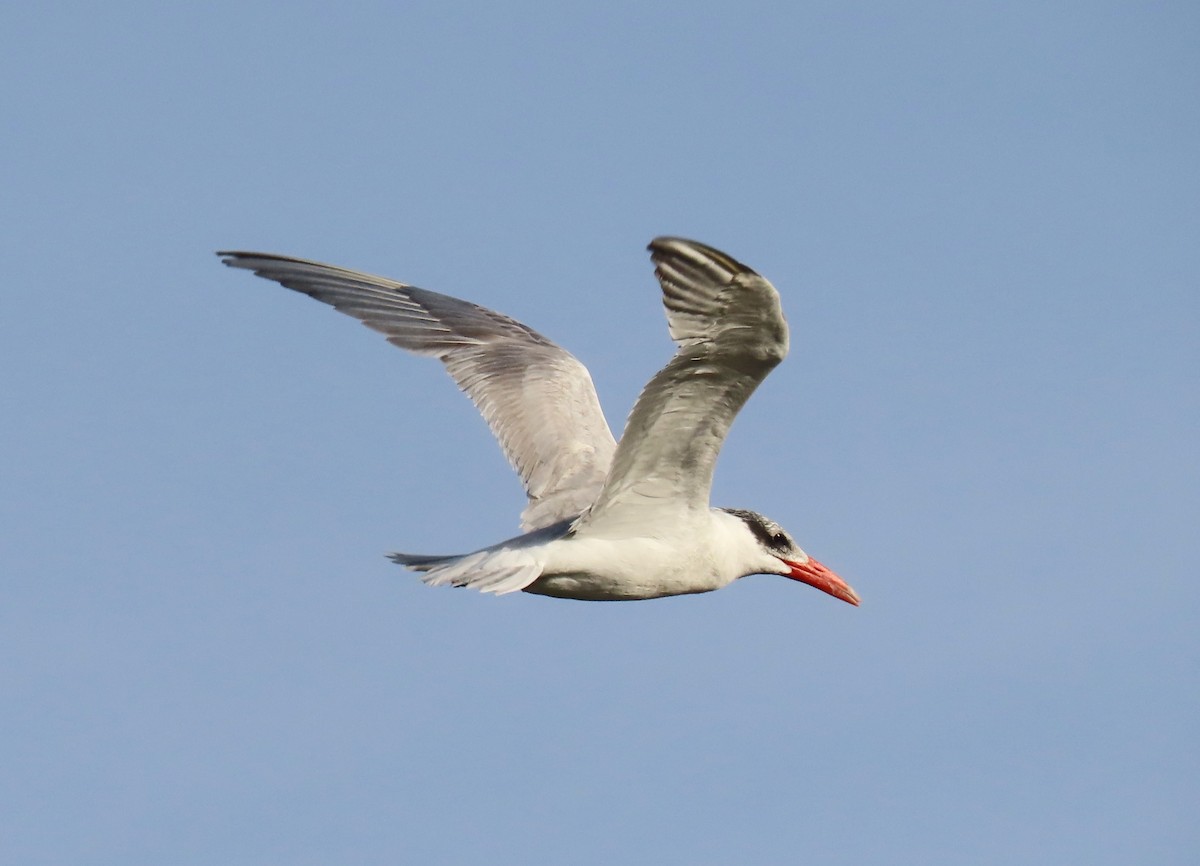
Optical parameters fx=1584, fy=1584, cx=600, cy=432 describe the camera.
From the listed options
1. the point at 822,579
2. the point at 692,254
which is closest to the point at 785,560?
the point at 822,579

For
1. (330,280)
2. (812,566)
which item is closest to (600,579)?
(812,566)

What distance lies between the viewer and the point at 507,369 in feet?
42.8

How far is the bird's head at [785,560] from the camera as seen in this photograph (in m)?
11.3

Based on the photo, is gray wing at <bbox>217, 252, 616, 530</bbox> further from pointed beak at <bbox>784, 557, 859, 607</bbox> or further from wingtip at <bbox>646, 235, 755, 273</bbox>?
wingtip at <bbox>646, 235, 755, 273</bbox>

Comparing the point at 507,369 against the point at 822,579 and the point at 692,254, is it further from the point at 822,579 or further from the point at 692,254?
the point at 692,254

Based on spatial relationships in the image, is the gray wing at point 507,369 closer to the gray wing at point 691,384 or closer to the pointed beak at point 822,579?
the gray wing at point 691,384

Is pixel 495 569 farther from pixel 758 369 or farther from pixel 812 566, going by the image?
pixel 812 566

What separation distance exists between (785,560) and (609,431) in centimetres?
187

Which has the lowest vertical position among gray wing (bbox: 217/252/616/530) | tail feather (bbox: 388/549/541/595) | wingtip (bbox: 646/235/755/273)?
tail feather (bbox: 388/549/541/595)

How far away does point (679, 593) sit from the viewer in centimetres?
1072

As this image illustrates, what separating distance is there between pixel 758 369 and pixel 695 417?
667mm

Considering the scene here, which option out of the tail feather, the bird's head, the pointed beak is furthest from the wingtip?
the pointed beak

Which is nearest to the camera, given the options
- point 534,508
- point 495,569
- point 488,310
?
point 495,569

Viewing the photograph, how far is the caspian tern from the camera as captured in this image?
847 cm
